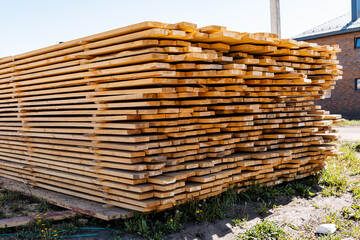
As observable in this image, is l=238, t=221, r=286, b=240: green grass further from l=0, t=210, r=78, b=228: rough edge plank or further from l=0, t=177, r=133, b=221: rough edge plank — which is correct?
l=0, t=210, r=78, b=228: rough edge plank

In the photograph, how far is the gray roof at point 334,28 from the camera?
839 inches

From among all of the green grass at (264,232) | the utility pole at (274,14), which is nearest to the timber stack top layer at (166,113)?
the green grass at (264,232)

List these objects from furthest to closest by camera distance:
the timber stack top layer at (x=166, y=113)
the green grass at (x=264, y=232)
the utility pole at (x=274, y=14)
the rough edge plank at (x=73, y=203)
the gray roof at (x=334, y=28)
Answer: the gray roof at (x=334, y=28)
the utility pole at (x=274, y=14)
the rough edge plank at (x=73, y=203)
the timber stack top layer at (x=166, y=113)
the green grass at (x=264, y=232)

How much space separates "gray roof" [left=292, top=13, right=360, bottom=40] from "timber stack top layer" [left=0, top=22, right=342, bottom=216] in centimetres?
1629

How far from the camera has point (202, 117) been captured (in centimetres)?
562

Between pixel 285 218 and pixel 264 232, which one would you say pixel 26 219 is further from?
pixel 285 218

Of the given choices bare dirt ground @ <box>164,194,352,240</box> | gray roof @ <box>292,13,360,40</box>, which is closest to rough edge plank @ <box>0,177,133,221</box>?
bare dirt ground @ <box>164,194,352,240</box>

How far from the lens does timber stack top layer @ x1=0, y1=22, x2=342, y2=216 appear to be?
490 centimetres

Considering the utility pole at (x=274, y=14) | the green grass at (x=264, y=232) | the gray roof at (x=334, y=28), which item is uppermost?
the gray roof at (x=334, y=28)

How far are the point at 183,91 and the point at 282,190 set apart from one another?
295 cm

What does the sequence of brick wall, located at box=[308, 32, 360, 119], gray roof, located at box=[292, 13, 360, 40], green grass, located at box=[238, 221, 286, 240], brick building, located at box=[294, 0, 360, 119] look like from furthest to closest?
brick wall, located at box=[308, 32, 360, 119], brick building, located at box=[294, 0, 360, 119], gray roof, located at box=[292, 13, 360, 40], green grass, located at box=[238, 221, 286, 240]

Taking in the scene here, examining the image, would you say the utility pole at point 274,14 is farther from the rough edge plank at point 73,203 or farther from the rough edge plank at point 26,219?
the rough edge plank at point 26,219

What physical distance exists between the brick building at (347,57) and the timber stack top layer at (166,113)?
1637cm

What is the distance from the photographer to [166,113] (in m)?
5.10
